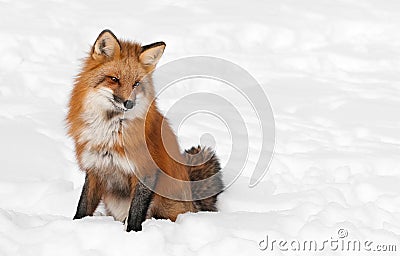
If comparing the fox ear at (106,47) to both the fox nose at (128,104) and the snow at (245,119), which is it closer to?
the fox nose at (128,104)

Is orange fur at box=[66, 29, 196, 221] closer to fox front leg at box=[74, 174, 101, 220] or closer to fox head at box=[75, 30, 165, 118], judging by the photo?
fox head at box=[75, 30, 165, 118]

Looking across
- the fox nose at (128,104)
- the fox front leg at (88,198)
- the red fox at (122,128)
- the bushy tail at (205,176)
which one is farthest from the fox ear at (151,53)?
the bushy tail at (205,176)

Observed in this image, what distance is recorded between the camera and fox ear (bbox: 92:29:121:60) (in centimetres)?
423

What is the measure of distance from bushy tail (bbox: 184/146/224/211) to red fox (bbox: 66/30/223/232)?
57 centimetres

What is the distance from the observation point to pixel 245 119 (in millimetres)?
7746

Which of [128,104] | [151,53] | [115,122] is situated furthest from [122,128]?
[151,53]

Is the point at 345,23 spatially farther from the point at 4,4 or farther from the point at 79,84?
the point at 79,84

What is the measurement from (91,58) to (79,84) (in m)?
0.20

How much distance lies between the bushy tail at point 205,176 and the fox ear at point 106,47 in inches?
51.4

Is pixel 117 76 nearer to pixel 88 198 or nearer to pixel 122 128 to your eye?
pixel 122 128

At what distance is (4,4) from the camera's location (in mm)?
10758

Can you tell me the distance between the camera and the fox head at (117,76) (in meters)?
4.18

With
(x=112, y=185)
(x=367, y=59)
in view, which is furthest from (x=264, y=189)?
(x=367, y=59)

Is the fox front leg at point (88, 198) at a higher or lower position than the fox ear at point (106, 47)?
lower
